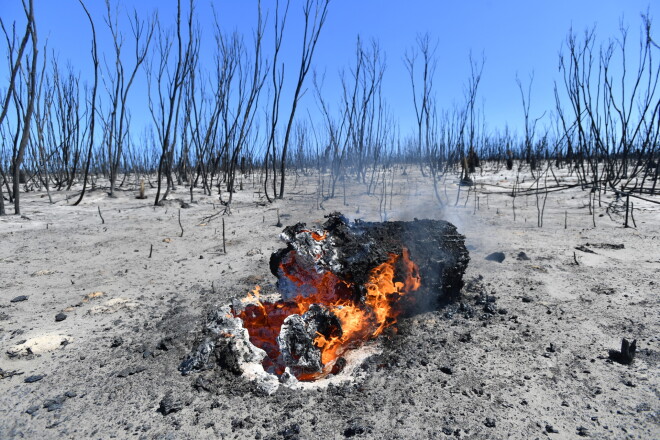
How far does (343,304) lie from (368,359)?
35cm

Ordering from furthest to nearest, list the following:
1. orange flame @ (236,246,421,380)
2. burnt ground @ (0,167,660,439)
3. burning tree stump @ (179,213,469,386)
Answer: orange flame @ (236,246,421,380) → burning tree stump @ (179,213,469,386) → burnt ground @ (0,167,660,439)

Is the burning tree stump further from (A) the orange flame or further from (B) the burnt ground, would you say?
(B) the burnt ground

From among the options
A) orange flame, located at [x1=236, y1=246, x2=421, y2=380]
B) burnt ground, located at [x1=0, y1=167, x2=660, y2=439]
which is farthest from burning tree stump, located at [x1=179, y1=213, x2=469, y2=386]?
burnt ground, located at [x1=0, y1=167, x2=660, y2=439]

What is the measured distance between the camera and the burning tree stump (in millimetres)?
1859

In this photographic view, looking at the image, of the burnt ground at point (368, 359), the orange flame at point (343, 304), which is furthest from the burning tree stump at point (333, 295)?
the burnt ground at point (368, 359)

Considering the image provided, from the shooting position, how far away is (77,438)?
1.46m

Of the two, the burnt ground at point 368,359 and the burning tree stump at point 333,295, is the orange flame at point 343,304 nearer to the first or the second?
the burning tree stump at point 333,295

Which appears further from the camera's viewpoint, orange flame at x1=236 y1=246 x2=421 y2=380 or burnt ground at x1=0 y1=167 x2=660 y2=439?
orange flame at x1=236 y1=246 x2=421 y2=380

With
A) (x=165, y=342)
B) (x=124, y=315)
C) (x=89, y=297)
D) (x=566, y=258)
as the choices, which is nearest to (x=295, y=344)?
(x=165, y=342)

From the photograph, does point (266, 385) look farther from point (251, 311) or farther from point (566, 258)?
point (566, 258)

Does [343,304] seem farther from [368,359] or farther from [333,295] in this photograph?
[368,359]

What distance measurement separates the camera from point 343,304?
2135 millimetres

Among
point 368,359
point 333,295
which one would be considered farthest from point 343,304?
point 368,359

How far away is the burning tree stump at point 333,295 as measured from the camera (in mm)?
1859
